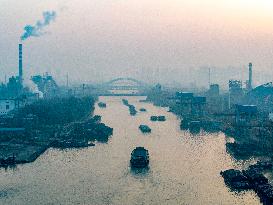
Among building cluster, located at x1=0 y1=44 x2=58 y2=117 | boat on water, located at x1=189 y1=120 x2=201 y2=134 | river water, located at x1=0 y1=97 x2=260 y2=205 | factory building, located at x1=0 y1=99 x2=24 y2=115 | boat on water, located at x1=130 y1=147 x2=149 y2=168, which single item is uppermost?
building cluster, located at x1=0 y1=44 x2=58 y2=117

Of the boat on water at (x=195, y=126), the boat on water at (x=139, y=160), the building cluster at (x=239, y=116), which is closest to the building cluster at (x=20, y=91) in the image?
the boat on water at (x=195, y=126)

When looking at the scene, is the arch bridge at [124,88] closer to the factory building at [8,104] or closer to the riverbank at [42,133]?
the factory building at [8,104]

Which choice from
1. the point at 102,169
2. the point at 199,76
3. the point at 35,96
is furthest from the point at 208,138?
the point at 199,76

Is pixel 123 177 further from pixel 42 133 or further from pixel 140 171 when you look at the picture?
pixel 42 133

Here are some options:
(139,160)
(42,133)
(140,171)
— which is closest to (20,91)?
(42,133)

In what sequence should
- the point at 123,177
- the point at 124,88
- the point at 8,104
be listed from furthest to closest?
the point at 124,88, the point at 8,104, the point at 123,177

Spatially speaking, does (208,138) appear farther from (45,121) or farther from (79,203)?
(79,203)

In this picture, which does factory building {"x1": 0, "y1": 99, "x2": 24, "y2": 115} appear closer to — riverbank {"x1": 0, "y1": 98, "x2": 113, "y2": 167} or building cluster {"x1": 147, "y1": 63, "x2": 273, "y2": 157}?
riverbank {"x1": 0, "y1": 98, "x2": 113, "y2": 167}

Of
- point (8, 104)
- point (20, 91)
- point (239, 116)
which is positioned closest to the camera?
point (239, 116)

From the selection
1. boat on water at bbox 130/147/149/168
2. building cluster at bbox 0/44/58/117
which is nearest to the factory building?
building cluster at bbox 0/44/58/117
